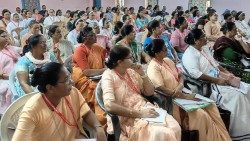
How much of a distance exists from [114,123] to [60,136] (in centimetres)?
53

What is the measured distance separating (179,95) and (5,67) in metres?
1.82

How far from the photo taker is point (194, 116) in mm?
2840

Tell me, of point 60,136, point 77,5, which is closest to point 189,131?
point 60,136

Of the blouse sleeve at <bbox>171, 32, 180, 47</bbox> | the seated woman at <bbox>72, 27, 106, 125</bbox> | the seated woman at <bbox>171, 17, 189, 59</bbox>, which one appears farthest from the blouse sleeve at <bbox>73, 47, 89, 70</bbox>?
the blouse sleeve at <bbox>171, 32, 180, 47</bbox>

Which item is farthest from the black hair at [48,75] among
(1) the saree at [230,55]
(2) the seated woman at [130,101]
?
(1) the saree at [230,55]

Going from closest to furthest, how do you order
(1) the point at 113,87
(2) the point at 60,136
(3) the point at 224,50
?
A: (2) the point at 60,136, (1) the point at 113,87, (3) the point at 224,50

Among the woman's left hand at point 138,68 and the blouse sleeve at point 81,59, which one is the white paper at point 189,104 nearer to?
the woman's left hand at point 138,68

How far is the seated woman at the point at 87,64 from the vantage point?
337cm

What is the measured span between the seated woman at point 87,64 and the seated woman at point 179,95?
2.03 ft

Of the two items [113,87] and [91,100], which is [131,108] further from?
[91,100]

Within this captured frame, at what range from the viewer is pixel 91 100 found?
130 inches

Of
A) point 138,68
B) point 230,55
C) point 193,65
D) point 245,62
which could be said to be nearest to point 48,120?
point 138,68

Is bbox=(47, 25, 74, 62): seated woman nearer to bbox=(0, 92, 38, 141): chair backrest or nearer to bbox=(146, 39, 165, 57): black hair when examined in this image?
bbox=(146, 39, 165, 57): black hair

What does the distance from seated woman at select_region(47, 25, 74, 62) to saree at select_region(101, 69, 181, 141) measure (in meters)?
1.64
